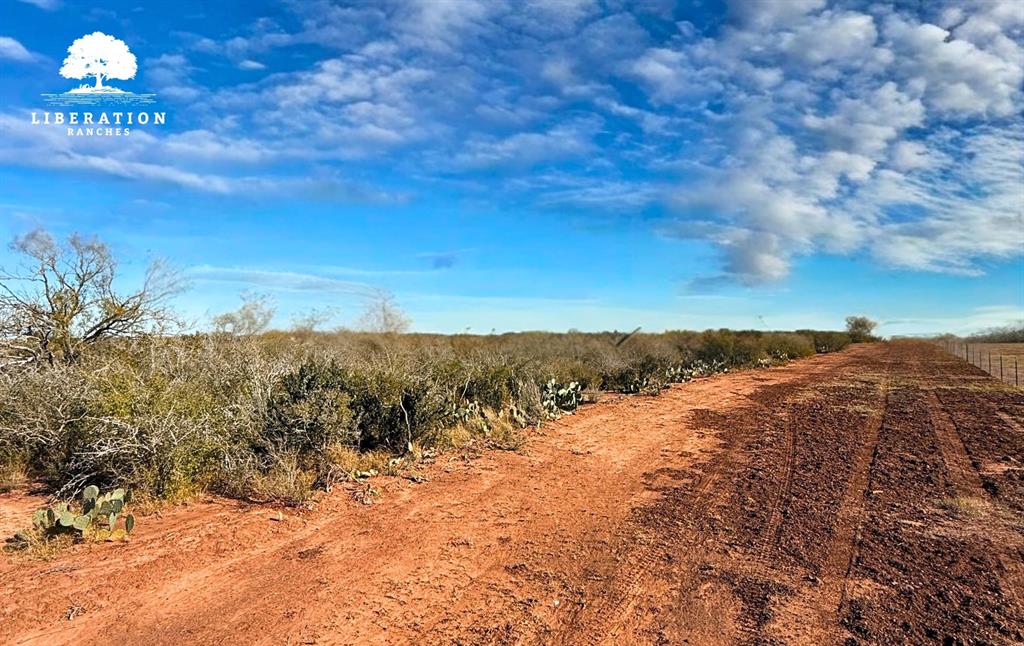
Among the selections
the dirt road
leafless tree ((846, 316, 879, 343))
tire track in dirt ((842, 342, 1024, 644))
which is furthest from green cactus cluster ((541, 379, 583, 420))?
leafless tree ((846, 316, 879, 343))

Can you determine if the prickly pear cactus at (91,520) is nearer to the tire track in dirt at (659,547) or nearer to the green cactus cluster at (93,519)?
the green cactus cluster at (93,519)

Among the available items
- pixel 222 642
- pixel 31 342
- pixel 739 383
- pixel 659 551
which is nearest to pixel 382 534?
pixel 222 642

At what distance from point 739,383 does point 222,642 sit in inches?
759

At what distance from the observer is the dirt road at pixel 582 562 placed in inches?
159

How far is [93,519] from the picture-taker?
18.6ft

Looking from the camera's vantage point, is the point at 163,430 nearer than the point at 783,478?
Yes

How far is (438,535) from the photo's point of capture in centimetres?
576

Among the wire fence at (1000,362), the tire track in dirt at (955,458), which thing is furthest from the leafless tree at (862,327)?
the tire track in dirt at (955,458)

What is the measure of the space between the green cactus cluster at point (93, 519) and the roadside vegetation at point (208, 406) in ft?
1.73

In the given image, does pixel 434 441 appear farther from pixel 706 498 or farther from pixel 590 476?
pixel 706 498

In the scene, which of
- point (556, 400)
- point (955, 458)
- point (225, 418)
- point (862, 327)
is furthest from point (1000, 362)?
point (862, 327)

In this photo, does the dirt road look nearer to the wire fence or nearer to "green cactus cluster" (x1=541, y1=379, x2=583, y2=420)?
"green cactus cluster" (x1=541, y1=379, x2=583, y2=420)

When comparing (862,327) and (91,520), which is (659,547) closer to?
(91,520)

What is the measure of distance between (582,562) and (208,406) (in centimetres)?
516
